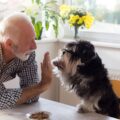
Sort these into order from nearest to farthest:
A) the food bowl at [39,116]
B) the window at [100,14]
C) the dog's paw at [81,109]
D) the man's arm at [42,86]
→ the food bowl at [39,116] → the dog's paw at [81,109] → the man's arm at [42,86] → the window at [100,14]

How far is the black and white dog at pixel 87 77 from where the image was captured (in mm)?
1729

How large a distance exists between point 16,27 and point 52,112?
50 centimetres

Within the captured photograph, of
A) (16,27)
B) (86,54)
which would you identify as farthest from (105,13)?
(16,27)

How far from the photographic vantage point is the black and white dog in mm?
1729

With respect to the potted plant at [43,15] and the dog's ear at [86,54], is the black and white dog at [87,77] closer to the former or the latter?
the dog's ear at [86,54]

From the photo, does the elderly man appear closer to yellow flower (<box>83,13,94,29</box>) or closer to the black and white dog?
the black and white dog

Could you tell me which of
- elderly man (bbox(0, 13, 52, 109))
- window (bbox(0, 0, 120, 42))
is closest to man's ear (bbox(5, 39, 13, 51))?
elderly man (bbox(0, 13, 52, 109))

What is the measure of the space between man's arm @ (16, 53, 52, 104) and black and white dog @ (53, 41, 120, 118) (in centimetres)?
5

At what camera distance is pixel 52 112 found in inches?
62.7

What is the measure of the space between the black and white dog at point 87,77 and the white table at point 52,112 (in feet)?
0.37

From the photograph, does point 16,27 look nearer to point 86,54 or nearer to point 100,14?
point 86,54

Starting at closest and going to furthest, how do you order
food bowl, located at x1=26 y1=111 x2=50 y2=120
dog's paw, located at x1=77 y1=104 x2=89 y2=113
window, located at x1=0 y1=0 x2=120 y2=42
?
food bowl, located at x1=26 y1=111 x2=50 y2=120
dog's paw, located at x1=77 y1=104 x2=89 y2=113
window, located at x1=0 y1=0 x2=120 y2=42

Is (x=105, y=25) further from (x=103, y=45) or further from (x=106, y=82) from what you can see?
(x=106, y=82)

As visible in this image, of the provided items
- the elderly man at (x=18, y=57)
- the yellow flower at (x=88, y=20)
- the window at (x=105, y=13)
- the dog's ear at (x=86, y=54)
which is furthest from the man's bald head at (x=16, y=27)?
the window at (x=105, y=13)
